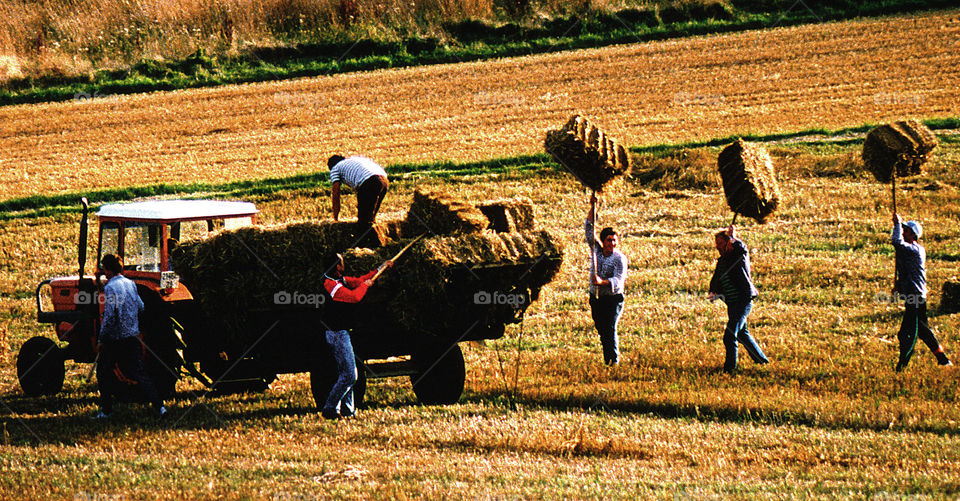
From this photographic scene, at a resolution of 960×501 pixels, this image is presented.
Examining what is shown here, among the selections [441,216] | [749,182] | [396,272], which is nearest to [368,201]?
[441,216]

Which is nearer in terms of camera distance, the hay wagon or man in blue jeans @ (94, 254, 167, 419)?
the hay wagon

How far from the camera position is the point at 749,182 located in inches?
579

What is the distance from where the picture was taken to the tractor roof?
13461mm

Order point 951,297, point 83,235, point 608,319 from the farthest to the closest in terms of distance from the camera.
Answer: point 951,297, point 608,319, point 83,235

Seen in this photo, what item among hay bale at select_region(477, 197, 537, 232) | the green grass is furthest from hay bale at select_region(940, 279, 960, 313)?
the green grass

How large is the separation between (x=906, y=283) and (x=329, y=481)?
8.03 m

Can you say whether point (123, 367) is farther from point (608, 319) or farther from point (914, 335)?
point (914, 335)

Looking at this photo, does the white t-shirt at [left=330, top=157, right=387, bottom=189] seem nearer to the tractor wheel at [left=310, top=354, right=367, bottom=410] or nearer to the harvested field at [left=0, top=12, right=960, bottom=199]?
the tractor wheel at [left=310, top=354, right=367, bottom=410]

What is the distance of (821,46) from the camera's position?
129 feet

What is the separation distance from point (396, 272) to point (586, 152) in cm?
349

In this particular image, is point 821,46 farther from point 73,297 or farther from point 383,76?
point 73,297

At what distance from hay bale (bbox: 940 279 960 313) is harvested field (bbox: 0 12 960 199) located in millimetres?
13602

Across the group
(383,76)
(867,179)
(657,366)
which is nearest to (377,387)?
Answer: (657,366)

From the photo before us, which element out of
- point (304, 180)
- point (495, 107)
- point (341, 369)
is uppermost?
point (341, 369)
